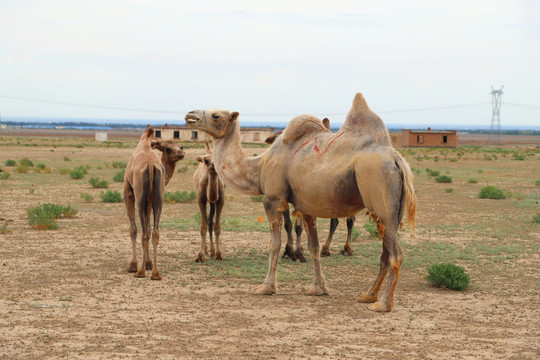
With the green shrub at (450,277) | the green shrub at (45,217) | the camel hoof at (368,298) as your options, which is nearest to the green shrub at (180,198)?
the green shrub at (45,217)

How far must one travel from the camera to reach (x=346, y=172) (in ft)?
28.2

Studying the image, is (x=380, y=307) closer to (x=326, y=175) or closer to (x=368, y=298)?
(x=368, y=298)

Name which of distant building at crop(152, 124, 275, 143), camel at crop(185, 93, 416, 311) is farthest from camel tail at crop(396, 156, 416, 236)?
distant building at crop(152, 124, 275, 143)

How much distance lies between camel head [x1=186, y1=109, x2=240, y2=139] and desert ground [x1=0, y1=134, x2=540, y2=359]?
2492 mm

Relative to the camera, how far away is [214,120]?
9.89m

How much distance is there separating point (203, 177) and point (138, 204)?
2.04 metres

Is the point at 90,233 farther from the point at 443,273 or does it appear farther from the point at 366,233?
the point at 443,273

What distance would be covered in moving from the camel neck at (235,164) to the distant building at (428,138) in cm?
7734

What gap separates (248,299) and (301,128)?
2.71 meters

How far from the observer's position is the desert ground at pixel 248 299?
6.96 meters

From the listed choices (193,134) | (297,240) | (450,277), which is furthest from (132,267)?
(193,134)

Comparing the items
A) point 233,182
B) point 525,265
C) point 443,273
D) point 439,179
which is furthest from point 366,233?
point 439,179

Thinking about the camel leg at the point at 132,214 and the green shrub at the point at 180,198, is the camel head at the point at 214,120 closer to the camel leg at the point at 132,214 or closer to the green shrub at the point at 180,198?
the camel leg at the point at 132,214

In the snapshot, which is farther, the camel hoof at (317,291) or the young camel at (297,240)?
the young camel at (297,240)
